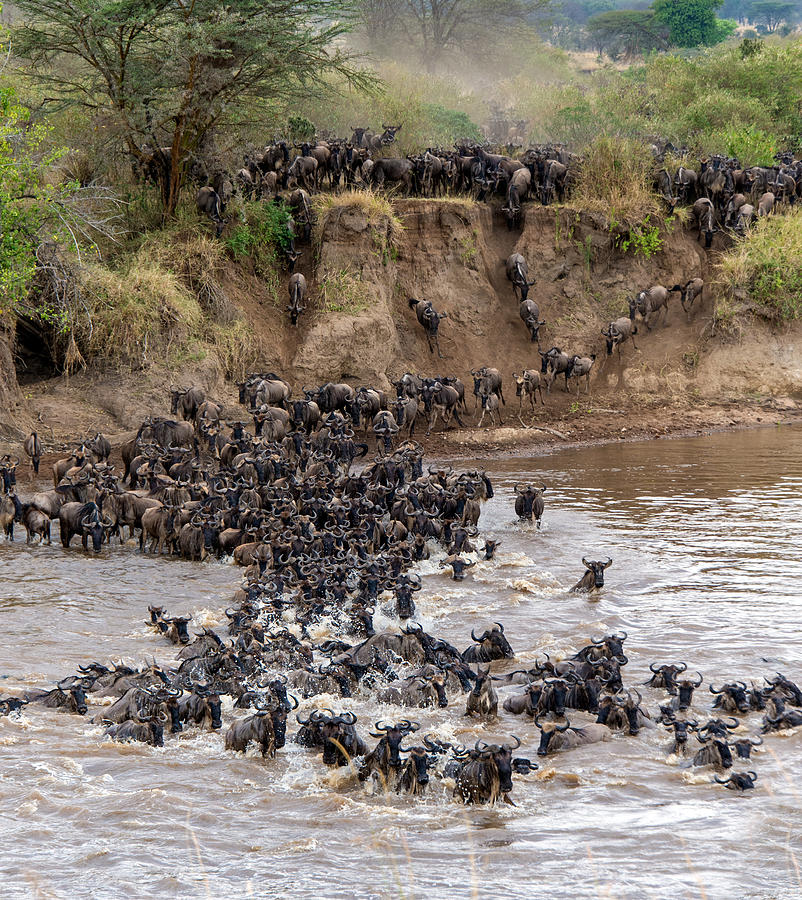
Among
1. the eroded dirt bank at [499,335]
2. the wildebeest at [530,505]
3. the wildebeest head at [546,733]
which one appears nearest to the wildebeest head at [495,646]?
the wildebeest head at [546,733]

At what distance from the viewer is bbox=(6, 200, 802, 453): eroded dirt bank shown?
21.7 m

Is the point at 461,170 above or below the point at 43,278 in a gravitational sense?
above

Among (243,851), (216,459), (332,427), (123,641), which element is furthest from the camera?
(332,427)

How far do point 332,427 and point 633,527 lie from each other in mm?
5869

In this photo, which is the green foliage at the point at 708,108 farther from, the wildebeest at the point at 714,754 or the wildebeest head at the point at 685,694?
the wildebeest at the point at 714,754

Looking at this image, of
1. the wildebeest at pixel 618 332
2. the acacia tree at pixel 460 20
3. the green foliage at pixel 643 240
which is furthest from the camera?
the acacia tree at pixel 460 20

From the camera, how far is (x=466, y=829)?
23.6ft

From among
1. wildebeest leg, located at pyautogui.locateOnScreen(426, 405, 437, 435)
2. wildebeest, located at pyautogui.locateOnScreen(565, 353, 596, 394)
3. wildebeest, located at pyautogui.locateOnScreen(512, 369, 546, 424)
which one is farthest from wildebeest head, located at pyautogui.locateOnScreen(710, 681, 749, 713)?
wildebeest, located at pyautogui.locateOnScreen(565, 353, 596, 394)

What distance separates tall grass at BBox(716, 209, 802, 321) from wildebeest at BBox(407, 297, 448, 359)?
22.0 feet

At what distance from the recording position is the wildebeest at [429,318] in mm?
23703

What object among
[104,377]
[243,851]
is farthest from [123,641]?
[104,377]

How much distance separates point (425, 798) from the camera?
25.0ft

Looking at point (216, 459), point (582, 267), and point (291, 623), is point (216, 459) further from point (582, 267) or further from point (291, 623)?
point (582, 267)

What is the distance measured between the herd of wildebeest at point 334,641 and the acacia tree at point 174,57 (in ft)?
26.3
